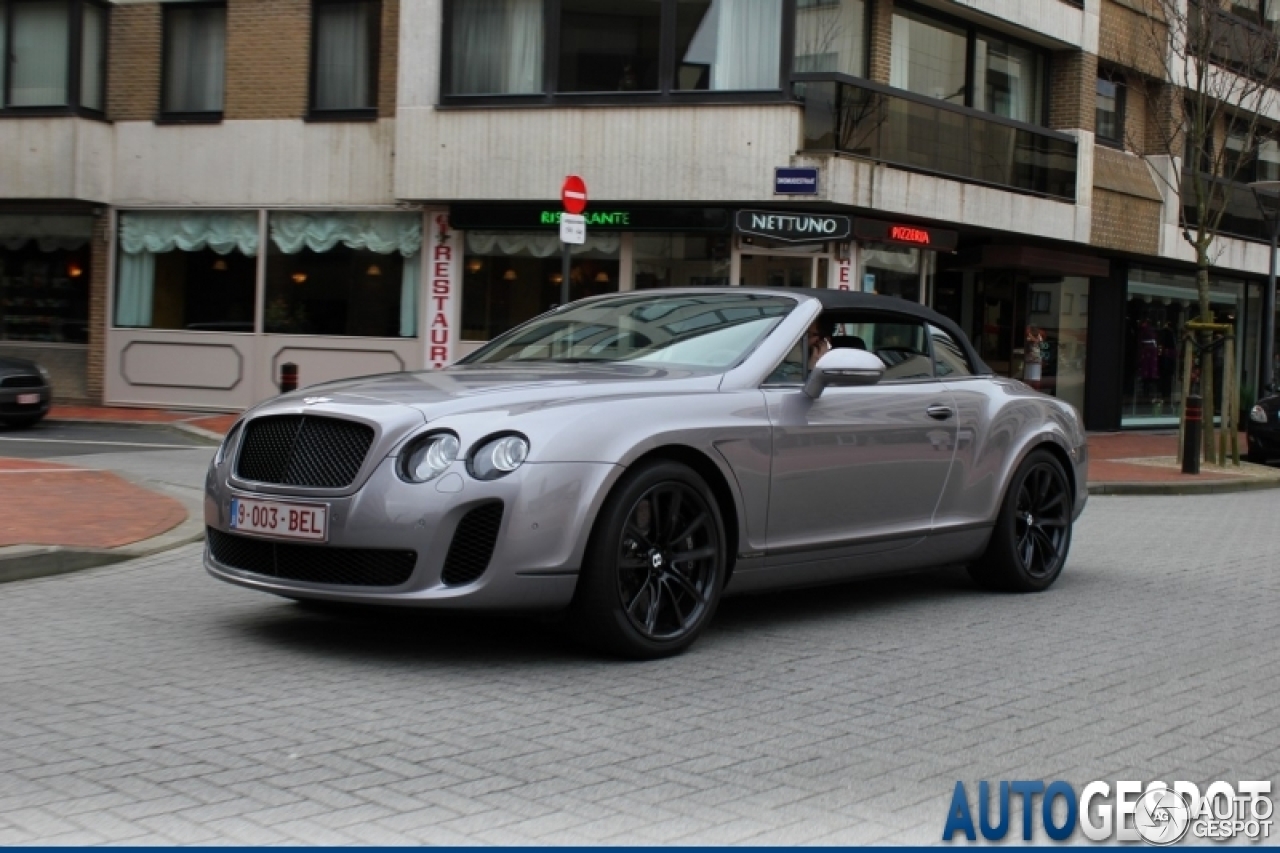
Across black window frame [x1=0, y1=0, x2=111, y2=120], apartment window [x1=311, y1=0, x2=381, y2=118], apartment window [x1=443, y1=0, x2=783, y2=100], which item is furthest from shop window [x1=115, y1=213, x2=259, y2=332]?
apartment window [x1=443, y1=0, x2=783, y2=100]

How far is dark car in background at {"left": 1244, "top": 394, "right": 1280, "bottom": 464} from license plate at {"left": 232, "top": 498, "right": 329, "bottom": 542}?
60.2 feet

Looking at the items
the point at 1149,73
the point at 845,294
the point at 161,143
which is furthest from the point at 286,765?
the point at 1149,73

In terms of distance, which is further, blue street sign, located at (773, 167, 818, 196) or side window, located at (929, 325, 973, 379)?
blue street sign, located at (773, 167, 818, 196)

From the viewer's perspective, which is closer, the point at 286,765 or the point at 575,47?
the point at 286,765

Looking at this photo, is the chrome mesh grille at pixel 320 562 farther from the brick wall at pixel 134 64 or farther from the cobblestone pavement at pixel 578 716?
the brick wall at pixel 134 64

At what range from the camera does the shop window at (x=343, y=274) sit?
886 inches

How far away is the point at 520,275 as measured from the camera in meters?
22.1

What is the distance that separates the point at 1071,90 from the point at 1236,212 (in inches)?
282

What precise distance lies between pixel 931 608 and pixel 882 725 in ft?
8.42

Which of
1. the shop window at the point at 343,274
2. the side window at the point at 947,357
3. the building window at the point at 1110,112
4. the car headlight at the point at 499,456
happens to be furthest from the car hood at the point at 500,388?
the building window at the point at 1110,112

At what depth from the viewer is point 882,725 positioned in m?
5.14

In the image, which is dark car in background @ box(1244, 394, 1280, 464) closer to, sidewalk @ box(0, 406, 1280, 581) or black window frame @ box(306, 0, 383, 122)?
sidewalk @ box(0, 406, 1280, 581)

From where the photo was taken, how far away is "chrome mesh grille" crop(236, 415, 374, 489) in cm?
566

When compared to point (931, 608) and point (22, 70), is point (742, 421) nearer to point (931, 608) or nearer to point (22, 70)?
point (931, 608)
